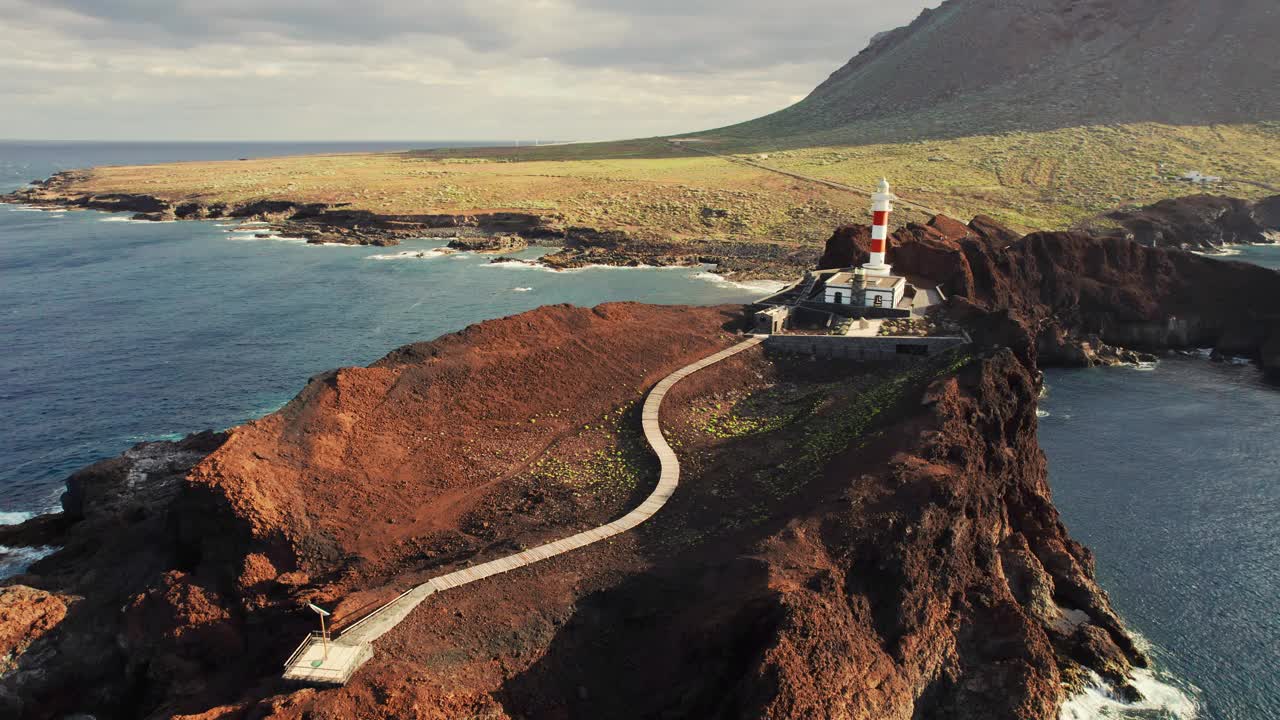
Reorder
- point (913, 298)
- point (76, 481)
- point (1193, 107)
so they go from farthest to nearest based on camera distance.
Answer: point (1193, 107) < point (913, 298) < point (76, 481)

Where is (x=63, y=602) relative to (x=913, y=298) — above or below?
below

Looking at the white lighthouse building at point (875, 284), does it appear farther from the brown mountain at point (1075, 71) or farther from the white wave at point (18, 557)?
the brown mountain at point (1075, 71)

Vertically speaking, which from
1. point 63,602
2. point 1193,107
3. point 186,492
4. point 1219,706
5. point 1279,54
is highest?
point 1279,54

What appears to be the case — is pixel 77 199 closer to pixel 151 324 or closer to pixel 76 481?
pixel 151 324

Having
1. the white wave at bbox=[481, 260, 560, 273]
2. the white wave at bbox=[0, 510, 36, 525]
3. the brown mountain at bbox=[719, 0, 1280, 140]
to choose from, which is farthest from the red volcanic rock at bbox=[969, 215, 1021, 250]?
the white wave at bbox=[0, 510, 36, 525]

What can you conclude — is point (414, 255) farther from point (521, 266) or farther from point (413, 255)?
point (521, 266)

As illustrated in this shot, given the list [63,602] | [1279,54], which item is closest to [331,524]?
[63,602]

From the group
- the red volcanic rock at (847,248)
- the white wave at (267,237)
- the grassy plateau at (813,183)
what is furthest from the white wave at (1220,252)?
the white wave at (267,237)

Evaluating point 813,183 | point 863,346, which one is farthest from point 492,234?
point 863,346
